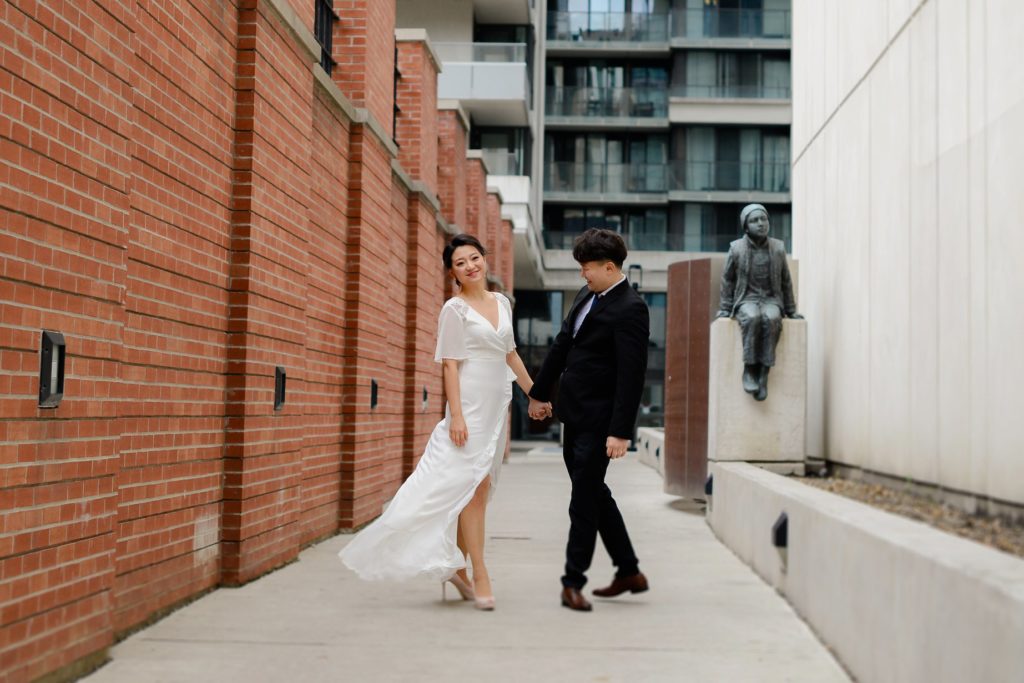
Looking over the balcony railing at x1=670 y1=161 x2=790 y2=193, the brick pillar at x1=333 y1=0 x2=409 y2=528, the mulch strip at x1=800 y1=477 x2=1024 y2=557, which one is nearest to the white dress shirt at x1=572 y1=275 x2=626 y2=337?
the mulch strip at x1=800 y1=477 x2=1024 y2=557

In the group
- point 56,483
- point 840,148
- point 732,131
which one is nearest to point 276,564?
point 56,483

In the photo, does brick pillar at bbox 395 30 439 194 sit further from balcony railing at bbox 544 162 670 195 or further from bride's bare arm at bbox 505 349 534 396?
balcony railing at bbox 544 162 670 195

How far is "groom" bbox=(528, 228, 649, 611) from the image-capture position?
6742mm

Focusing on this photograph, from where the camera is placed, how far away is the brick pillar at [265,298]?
7305 mm

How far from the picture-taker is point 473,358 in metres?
7.01

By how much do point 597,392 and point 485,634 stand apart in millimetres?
1526

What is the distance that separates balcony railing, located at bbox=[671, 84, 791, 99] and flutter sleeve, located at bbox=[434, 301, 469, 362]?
155 ft

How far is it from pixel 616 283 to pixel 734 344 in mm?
5303

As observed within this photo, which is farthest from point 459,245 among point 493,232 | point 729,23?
point 729,23

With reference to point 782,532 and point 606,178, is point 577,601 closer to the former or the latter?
point 782,532

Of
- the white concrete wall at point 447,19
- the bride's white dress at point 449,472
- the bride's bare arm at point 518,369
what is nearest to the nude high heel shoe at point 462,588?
the bride's white dress at point 449,472

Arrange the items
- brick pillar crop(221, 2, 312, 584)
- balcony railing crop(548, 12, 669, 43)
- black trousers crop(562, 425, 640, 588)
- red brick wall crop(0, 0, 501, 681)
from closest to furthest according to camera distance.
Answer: red brick wall crop(0, 0, 501, 681)
black trousers crop(562, 425, 640, 588)
brick pillar crop(221, 2, 312, 584)
balcony railing crop(548, 12, 669, 43)

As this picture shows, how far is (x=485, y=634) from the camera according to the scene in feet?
20.3

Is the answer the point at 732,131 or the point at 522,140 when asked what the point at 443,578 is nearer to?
the point at 522,140
